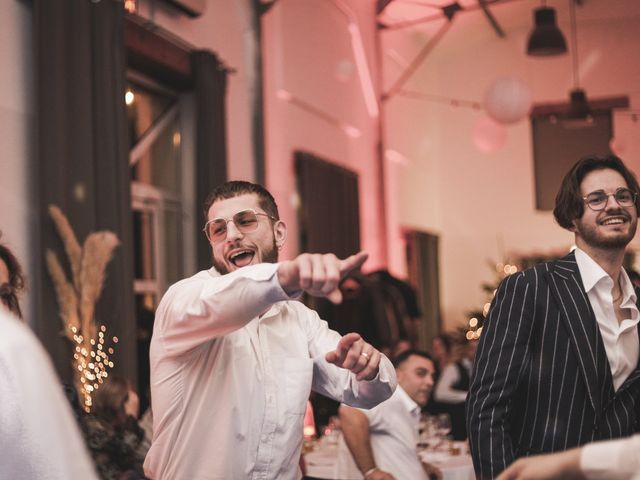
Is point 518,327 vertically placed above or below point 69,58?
below

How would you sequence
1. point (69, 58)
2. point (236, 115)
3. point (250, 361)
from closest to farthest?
point (250, 361) < point (69, 58) < point (236, 115)

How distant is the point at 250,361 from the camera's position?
2.20 meters

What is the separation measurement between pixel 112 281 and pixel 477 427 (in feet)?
12.1

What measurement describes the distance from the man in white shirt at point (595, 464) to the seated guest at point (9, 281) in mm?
1514

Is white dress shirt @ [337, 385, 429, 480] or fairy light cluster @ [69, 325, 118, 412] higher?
fairy light cluster @ [69, 325, 118, 412]

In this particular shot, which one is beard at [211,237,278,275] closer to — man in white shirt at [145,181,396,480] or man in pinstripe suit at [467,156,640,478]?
man in white shirt at [145,181,396,480]

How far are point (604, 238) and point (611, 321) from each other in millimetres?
227

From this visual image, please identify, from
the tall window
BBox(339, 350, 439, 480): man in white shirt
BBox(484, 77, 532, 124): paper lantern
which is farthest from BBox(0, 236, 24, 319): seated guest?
BBox(484, 77, 532, 124): paper lantern

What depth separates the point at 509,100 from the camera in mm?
9625

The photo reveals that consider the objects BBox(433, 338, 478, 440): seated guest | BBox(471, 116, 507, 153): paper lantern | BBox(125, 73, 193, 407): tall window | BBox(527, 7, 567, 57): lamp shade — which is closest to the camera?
BBox(125, 73, 193, 407): tall window

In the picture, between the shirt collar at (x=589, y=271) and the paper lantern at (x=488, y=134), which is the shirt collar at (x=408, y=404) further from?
the paper lantern at (x=488, y=134)

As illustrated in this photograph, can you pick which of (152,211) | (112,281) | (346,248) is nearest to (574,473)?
(112,281)

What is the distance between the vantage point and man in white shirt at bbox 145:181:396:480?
6.57ft

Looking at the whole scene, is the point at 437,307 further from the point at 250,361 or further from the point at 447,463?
the point at 250,361
